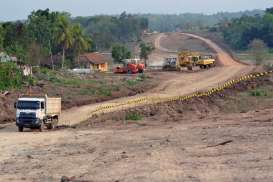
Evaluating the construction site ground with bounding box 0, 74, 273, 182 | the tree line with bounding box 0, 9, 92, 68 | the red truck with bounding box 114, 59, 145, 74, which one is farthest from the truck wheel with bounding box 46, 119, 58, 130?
the red truck with bounding box 114, 59, 145, 74

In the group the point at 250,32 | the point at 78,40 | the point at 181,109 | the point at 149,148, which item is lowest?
the point at 181,109

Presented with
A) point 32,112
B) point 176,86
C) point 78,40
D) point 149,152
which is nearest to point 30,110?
point 32,112

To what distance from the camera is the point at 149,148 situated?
33.5 m

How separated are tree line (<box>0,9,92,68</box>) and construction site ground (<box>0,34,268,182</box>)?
129 ft

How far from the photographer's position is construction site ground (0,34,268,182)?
27062 mm

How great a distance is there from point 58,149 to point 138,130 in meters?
7.44

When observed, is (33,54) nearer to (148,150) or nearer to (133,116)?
(133,116)

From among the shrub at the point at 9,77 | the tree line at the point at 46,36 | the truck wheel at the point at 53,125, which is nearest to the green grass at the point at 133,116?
the truck wheel at the point at 53,125

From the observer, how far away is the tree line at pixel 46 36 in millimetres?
92125

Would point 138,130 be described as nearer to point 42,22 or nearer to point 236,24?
point 42,22

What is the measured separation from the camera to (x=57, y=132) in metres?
43.5

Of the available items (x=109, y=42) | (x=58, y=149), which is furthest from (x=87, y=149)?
(x=109, y=42)

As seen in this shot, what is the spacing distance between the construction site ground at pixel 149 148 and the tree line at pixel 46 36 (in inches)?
1553

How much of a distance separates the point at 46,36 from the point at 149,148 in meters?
70.5
